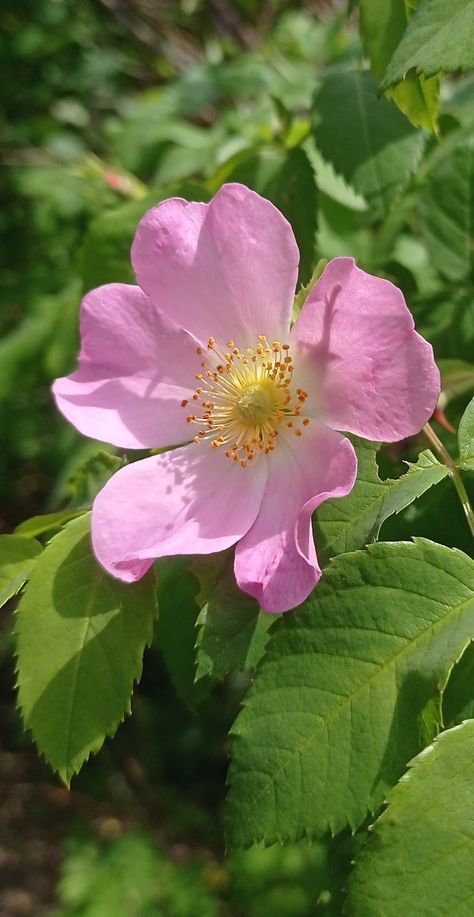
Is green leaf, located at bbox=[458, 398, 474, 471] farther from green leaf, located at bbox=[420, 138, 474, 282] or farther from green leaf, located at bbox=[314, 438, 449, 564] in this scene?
green leaf, located at bbox=[420, 138, 474, 282]

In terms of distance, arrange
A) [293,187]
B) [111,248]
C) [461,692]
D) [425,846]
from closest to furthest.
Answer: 1. [425,846]
2. [461,692]
3. [293,187]
4. [111,248]

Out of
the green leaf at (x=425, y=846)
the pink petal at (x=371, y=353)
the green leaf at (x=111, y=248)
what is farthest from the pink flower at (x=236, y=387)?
the green leaf at (x=111, y=248)

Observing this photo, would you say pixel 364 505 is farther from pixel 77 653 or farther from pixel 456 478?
pixel 77 653

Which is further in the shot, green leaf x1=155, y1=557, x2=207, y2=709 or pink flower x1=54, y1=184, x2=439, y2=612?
green leaf x1=155, y1=557, x2=207, y2=709

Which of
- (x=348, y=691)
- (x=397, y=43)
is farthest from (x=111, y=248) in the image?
(x=348, y=691)

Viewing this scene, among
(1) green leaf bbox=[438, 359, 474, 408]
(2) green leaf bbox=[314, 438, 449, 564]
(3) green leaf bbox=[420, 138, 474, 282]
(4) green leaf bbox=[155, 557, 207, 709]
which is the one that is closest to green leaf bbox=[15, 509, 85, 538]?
(4) green leaf bbox=[155, 557, 207, 709]

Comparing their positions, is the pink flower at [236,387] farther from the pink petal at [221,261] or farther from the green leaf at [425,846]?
the green leaf at [425,846]
